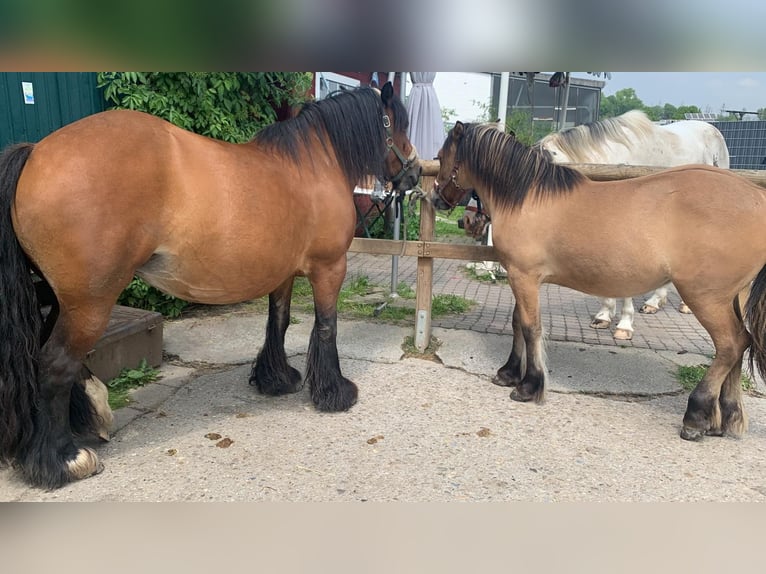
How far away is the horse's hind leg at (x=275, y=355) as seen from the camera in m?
3.55

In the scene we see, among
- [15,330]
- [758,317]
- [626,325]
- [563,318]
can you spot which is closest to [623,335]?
[626,325]

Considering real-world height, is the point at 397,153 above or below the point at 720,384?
above

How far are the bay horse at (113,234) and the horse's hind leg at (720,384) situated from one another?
229 centimetres

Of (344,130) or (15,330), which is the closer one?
(15,330)

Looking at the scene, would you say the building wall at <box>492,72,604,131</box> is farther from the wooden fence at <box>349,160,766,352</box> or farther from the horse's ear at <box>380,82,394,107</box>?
the horse's ear at <box>380,82,394,107</box>

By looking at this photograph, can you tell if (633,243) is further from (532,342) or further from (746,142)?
(746,142)

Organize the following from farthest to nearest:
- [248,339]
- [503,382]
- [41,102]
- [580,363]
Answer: [248,339] → [580,363] → [41,102] → [503,382]

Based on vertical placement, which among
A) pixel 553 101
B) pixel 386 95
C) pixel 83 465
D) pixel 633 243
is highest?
pixel 553 101

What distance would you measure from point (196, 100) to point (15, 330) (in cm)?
315

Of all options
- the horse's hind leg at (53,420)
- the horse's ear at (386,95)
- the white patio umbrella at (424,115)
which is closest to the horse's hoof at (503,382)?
the horse's ear at (386,95)

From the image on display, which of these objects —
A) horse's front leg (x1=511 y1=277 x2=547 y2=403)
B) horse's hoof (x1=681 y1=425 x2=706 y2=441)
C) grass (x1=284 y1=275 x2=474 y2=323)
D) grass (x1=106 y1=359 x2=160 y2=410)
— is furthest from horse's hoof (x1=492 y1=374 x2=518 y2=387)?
grass (x1=106 y1=359 x2=160 y2=410)

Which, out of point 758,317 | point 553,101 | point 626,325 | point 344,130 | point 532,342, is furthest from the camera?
point 553,101

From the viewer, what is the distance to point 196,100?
15.8 ft

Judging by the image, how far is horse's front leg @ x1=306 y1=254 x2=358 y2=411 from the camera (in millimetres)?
3318
